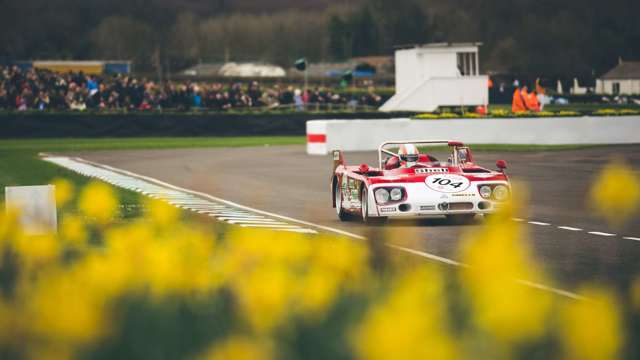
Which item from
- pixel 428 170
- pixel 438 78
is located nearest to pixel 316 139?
pixel 428 170

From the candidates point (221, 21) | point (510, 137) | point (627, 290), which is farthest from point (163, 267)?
point (221, 21)

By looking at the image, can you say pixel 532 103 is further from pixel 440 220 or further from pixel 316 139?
pixel 440 220

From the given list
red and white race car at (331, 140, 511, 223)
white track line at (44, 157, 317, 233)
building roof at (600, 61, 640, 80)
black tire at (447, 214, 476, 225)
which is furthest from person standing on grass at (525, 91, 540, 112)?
building roof at (600, 61, 640, 80)

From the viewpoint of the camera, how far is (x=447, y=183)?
15.2m

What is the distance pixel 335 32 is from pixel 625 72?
70.8 metres

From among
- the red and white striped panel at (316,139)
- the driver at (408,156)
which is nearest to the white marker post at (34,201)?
the driver at (408,156)

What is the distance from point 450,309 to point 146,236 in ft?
4.79

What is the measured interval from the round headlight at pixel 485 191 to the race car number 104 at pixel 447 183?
177 millimetres

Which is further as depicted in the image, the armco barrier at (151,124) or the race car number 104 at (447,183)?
the armco barrier at (151,124)

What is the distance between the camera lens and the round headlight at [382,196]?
15273 millimetres

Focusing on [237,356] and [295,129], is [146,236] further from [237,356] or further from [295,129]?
[295,129]

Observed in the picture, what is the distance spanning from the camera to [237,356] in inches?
155

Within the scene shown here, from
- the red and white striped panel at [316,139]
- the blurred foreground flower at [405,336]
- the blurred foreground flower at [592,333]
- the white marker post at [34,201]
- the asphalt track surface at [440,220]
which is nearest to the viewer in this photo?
the blurred foreground flower at [405,336]

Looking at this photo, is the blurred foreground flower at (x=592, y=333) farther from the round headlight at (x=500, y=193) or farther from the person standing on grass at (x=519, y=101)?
the person standing on grass at (x=519, y=101)
